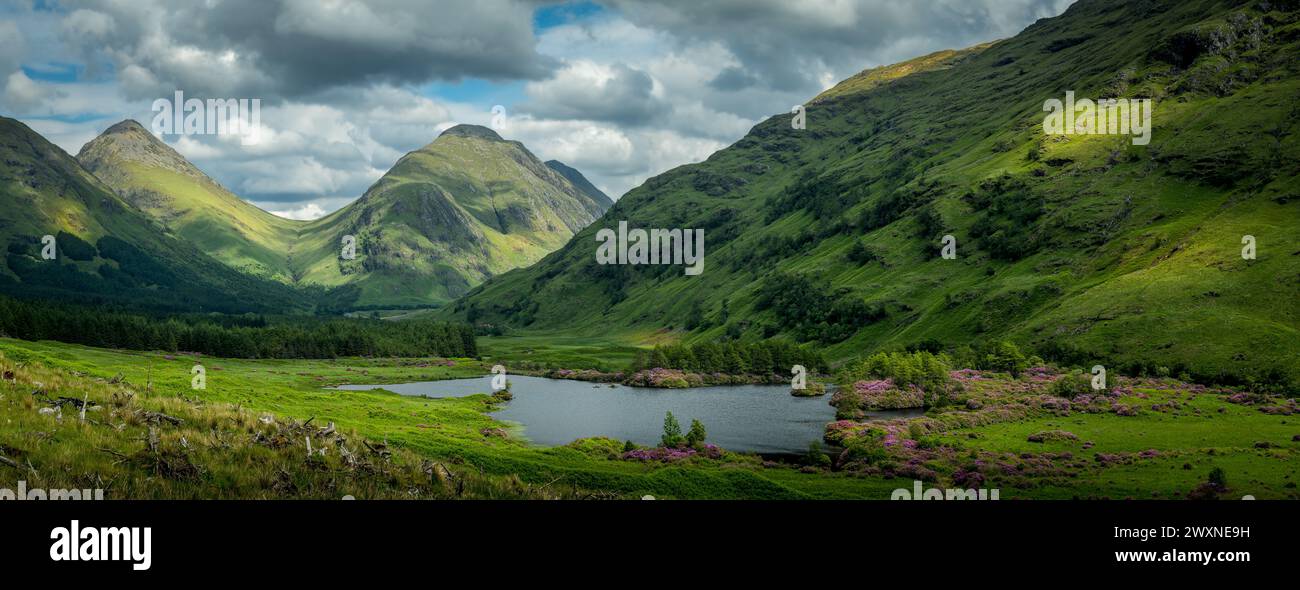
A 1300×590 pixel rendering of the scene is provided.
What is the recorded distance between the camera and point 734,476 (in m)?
60.3

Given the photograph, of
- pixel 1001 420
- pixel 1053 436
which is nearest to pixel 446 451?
pixel 1053 436

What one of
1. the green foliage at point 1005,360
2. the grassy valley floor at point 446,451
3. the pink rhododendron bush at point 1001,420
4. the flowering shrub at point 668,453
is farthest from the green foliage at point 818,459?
the green foliage at point 1005,360

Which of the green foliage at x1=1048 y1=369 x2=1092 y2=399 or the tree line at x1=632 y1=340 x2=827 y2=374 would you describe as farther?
the tree line at x1=632 y1=340 x2=827 y2=374

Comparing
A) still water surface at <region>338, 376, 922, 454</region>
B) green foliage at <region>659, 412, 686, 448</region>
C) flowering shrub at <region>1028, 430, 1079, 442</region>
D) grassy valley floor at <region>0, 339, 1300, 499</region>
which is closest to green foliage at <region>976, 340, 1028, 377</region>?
grassy valley floor at <region>0, 339, 1300, 499</region>

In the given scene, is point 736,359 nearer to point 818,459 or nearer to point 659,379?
point 659,379

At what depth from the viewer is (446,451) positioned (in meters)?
67.0

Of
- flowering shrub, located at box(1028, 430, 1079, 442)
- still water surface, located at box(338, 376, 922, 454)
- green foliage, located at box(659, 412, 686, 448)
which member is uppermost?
flowering shrub, located at box(1028, 430, 1079, 442)

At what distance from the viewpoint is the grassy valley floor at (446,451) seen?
93.3ft

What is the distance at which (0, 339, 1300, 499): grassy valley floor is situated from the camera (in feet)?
93.3

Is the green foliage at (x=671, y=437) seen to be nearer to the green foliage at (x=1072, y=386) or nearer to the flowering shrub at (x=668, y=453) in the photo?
the flowering shrub at (x=668, y=453)

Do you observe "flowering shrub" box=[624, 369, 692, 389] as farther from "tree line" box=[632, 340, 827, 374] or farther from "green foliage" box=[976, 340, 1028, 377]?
"green foliage" box=[976, 340, 1028, 377]
